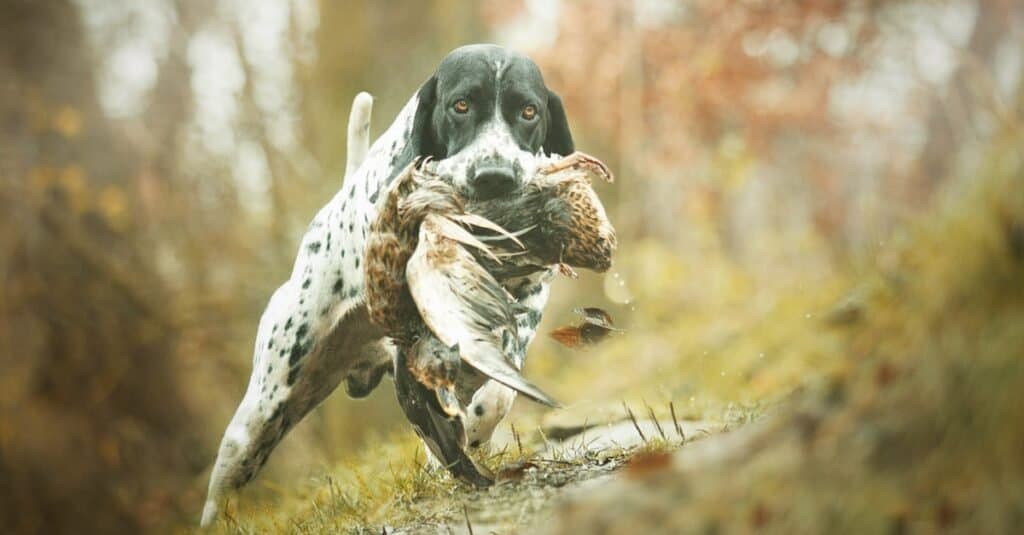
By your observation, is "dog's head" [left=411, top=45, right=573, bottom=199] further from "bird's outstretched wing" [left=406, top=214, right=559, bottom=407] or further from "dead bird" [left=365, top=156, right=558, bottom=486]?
"bird's outstretched wing" [left=406, top=214, right=559, bottom=407]

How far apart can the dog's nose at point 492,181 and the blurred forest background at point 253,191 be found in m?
1.91

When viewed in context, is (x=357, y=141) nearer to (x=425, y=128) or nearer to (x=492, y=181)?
(x=425, y=128)

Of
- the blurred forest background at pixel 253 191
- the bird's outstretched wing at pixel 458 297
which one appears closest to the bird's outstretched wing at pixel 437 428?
the bird's outstretched wing at pixel 458 297

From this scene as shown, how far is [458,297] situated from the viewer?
2.64m

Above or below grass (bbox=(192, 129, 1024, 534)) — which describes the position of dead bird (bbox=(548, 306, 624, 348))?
below

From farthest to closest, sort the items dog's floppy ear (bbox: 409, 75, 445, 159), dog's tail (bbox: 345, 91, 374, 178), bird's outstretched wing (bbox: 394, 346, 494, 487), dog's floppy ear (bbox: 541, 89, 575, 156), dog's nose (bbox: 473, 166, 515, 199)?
dog's tail (bbox: 345, 91, 374, 178)
dog's floppy ear (bbox: 541, 89, 575, 156)
dog's floppy ear (bbox: 409, 75, 445, 159)
bird's outstretched wing (bbox: 394, 346, 494, 487)
dog's nose (bbox: 473, 166, 515, 199)

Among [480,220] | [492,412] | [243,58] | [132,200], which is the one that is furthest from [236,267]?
[480,220]

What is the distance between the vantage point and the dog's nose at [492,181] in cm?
292

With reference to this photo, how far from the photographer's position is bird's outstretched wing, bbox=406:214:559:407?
2.55m

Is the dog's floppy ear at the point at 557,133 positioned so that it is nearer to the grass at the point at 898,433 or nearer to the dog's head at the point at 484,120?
the dog's head at the point at 484,120

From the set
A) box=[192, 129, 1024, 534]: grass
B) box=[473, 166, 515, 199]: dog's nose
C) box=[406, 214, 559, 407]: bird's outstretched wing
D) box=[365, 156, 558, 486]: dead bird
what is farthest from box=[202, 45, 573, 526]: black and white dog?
box=[192, 129, 1024, 534]: grass

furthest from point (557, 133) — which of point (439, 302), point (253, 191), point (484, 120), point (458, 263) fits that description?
point (253, 191)

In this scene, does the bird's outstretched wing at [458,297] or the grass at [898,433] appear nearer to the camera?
the grass at [898,433]

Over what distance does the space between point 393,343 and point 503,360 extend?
2.06ft
